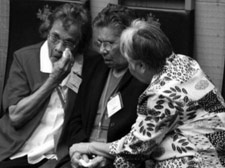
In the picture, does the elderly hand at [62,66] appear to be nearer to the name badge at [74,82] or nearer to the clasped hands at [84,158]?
the name badge at [74,82]

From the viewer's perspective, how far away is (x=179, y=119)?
3311 millimetres

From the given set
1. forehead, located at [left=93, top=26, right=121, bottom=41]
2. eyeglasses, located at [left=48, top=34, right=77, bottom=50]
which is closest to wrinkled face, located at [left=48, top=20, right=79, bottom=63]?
eyeglasses, located at [left=48, top=34, right=77, bottom=50]

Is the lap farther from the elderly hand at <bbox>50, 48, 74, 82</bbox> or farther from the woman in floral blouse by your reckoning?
the woman in floral blouse

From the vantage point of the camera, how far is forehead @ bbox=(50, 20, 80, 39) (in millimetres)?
4195

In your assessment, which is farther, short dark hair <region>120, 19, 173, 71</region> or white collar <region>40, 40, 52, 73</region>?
white collar <region>40, 40, 52, 73</region>

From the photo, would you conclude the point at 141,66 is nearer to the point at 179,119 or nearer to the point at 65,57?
the point at 179,119

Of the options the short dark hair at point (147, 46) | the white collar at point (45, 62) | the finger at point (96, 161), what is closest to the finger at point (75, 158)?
the finger at point (96, 161)

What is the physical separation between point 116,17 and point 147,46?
70 cm

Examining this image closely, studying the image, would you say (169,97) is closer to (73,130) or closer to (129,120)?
(129,120)

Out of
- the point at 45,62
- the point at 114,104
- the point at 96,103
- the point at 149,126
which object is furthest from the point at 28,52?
the point at 149,126

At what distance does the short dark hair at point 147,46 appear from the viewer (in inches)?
130

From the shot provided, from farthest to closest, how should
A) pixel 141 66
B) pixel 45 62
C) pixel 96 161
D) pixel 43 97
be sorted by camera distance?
pixel 45 62, pixel 43 97, pixel 96 161, pixel 141 66

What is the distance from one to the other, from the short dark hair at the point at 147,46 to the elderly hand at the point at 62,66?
0.80 m

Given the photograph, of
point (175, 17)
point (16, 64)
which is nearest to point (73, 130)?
point (16, 64)
